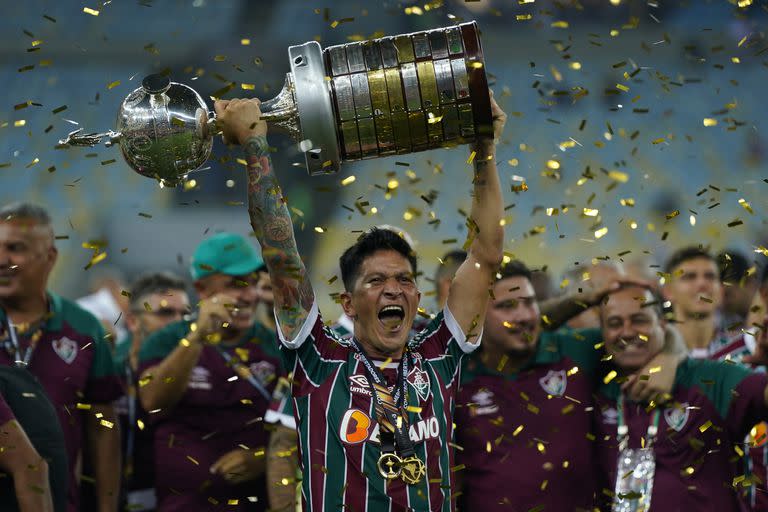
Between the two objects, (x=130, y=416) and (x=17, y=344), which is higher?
(x=17, y=344)

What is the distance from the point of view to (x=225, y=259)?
15.7ft

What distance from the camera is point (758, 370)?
4359 millimetres

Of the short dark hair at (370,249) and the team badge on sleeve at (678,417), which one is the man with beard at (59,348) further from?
the team badge on sleeve at (678,417)

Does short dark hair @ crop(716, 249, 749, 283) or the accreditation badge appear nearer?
the accreditation badge

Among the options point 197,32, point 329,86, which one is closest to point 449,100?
point 329,86

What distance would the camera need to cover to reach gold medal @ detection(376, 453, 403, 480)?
306 cm

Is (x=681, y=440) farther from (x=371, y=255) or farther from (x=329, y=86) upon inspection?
(x=329, y=86)

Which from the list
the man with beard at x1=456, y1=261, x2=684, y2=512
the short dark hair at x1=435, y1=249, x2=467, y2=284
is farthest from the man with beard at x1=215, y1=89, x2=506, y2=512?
the short dark hair at x1=435, y1=249, x2=467, y2=284

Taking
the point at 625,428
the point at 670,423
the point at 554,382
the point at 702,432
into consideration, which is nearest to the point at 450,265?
the point at 554,382

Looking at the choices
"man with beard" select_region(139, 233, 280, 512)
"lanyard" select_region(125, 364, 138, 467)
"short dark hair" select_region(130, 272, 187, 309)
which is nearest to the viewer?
"man with beard" select_region(139, 233, 280, 512)

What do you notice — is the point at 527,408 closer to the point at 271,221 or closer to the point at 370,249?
the point at 370,249

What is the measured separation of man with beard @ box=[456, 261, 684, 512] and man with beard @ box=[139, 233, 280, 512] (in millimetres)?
917

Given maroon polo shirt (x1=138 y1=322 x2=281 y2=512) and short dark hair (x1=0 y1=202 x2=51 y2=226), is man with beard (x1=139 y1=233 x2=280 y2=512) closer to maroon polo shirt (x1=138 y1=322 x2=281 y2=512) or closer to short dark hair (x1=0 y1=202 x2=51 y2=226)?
maroon polo shirt (x1=138 y1=322 x2=281 y2=512)

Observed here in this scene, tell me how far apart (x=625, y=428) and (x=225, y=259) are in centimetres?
188
